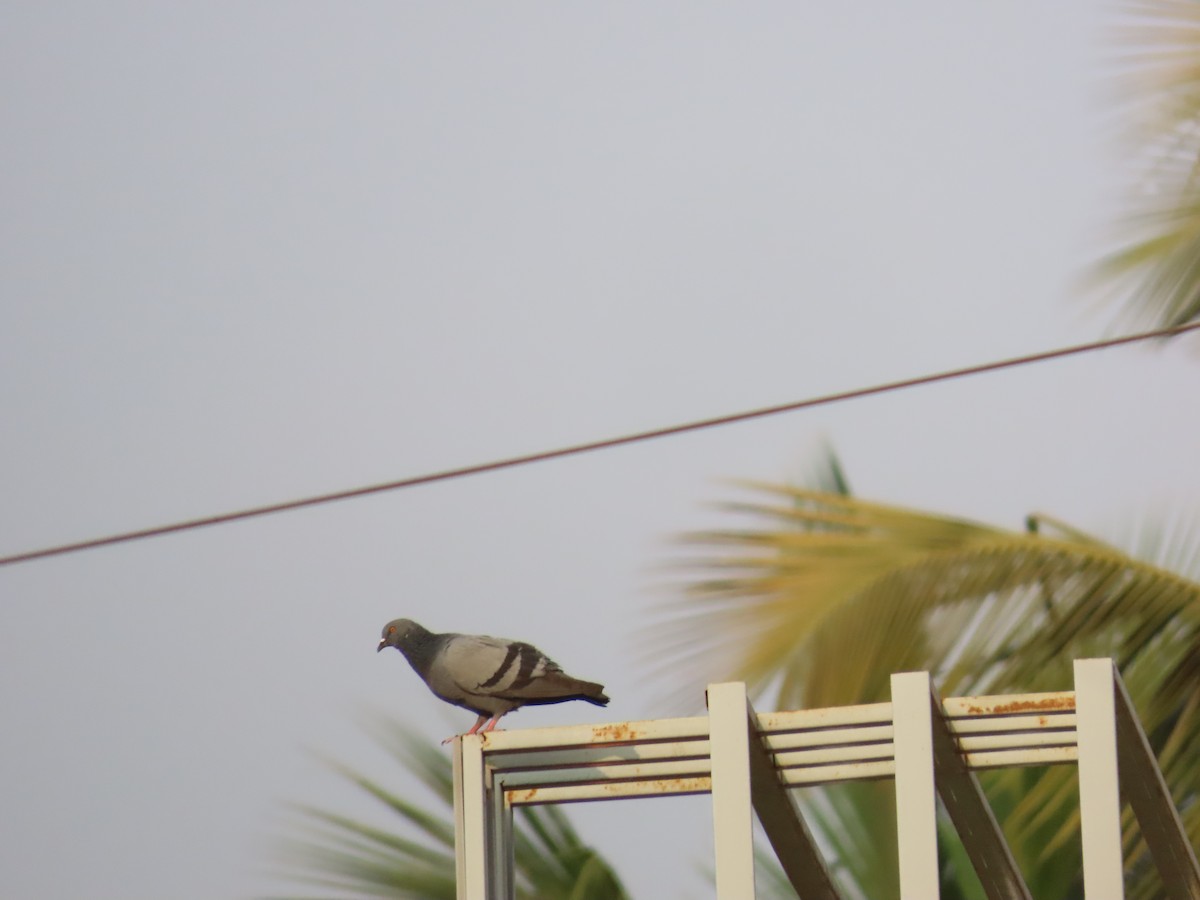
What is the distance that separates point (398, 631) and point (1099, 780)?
2900mm

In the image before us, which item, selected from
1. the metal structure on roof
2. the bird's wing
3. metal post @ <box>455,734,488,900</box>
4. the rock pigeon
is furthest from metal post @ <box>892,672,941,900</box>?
the bird's wing

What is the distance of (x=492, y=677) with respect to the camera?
263 inches

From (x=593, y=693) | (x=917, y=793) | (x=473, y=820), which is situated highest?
(x=593, y=693)

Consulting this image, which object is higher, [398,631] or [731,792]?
[398,631]

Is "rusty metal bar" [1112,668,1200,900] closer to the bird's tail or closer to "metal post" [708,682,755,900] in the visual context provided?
"metal post" [708,682,755,900]

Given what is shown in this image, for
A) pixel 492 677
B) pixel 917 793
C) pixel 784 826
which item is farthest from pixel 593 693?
pixel 917 793

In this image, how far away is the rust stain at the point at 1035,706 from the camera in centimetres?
541

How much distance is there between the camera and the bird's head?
7.26 meters

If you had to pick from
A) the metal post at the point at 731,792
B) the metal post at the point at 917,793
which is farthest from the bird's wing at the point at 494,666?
the metal post at the point at 917,793

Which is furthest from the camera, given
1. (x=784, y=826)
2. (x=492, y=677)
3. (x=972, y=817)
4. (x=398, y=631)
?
(x=398, y=631)

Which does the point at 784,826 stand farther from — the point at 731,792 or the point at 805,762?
the point at 731,792

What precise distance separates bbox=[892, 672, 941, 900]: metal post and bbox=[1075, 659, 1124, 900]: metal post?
0.40 meters

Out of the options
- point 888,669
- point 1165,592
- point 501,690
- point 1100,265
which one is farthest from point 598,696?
point 1100,265

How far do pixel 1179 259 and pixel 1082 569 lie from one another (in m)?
1.76
